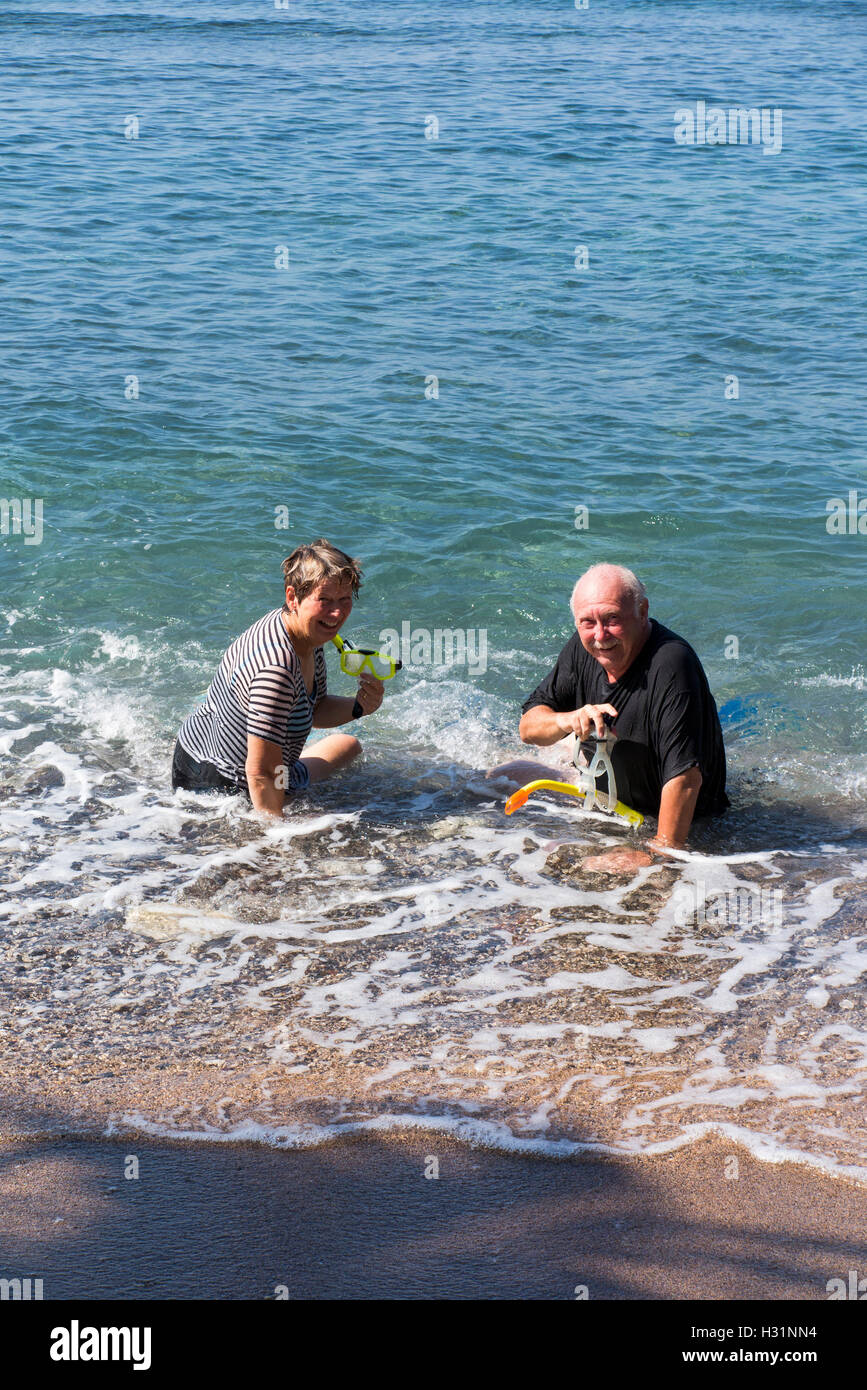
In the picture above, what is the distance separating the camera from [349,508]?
34.3 feet

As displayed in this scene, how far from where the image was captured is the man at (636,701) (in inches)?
218

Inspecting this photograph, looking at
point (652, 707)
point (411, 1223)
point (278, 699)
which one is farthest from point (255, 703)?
point (411, 1223)

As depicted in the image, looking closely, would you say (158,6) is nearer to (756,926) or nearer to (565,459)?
(565,459)

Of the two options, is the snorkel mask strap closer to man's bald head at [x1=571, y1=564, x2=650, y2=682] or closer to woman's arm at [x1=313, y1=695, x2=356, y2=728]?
man's bald head at [x1=571, y1=564, x2=650, y2=682]

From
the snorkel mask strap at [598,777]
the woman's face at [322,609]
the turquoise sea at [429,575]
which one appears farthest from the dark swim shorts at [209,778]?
the snorkel mask strap at [598,777]

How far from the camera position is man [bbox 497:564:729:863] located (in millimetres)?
5535

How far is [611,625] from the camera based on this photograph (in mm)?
5527

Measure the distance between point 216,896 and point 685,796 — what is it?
2.10 m

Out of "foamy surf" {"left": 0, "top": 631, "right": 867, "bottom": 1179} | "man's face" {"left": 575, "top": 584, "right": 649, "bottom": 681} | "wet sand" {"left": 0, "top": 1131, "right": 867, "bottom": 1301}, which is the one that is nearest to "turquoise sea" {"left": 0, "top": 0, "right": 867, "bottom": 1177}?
"foamy surf" {"left": 0, "top": 631, "right": 867, "bottom": 1179}

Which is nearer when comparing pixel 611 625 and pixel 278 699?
pixel 611 625

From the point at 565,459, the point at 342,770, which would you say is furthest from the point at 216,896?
the point at 565,459

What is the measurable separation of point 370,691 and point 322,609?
2.14ft

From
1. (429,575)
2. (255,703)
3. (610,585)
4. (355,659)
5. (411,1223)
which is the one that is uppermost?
(610,585)

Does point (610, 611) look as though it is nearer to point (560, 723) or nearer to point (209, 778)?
point (560, 723)
